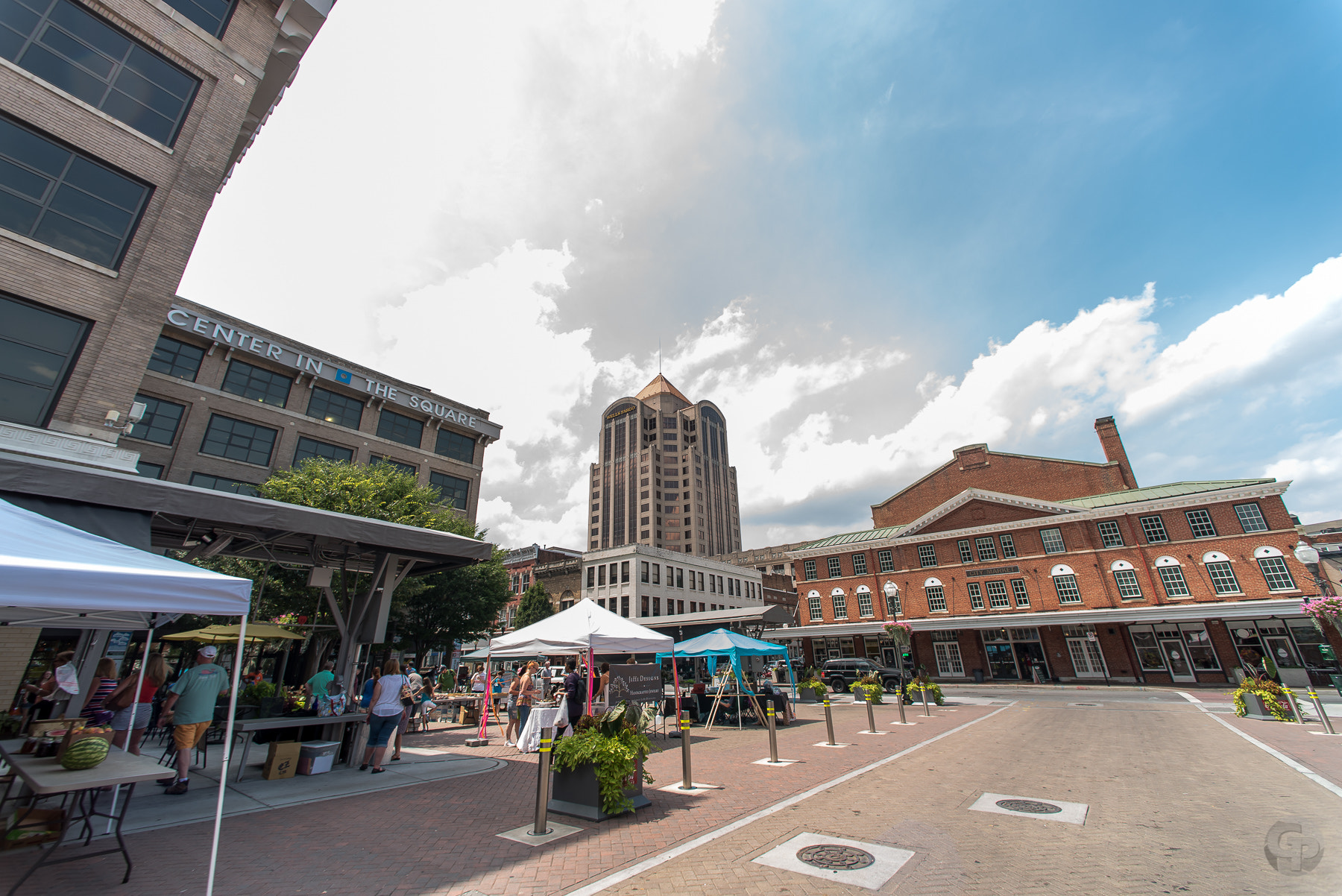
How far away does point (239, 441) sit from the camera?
1055 inches

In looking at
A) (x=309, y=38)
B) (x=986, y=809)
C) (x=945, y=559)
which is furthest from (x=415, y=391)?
(x=945, y=559)

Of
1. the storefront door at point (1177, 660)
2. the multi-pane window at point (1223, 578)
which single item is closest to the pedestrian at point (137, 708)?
the storefront door at point (1177, 660)

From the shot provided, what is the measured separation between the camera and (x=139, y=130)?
528 inches

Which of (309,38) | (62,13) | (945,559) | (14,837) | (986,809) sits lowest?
(986,809)

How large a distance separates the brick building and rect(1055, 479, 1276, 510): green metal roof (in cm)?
17

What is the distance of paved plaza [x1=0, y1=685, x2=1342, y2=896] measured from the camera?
4746 millimetres

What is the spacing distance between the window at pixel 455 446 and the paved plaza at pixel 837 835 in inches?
1095

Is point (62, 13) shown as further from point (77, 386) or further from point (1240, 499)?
point (1240, 499)

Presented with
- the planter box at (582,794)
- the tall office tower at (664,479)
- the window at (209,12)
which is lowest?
the planter box at (582,794)

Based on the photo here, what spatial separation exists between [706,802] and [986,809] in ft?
11.9

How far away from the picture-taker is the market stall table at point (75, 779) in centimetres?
431

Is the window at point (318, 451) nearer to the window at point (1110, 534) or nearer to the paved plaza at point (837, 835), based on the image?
the paved plaza at point (837, 835)

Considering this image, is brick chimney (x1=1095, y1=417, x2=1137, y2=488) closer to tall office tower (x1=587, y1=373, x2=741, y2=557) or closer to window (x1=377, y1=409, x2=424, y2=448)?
window (x1=377, y1=409, x2=424, y2=448)

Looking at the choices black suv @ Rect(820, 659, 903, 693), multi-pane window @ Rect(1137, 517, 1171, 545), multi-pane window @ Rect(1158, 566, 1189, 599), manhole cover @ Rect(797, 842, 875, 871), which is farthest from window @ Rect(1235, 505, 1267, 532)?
manhole cover @ Rect(797, 842, 875, 871)
